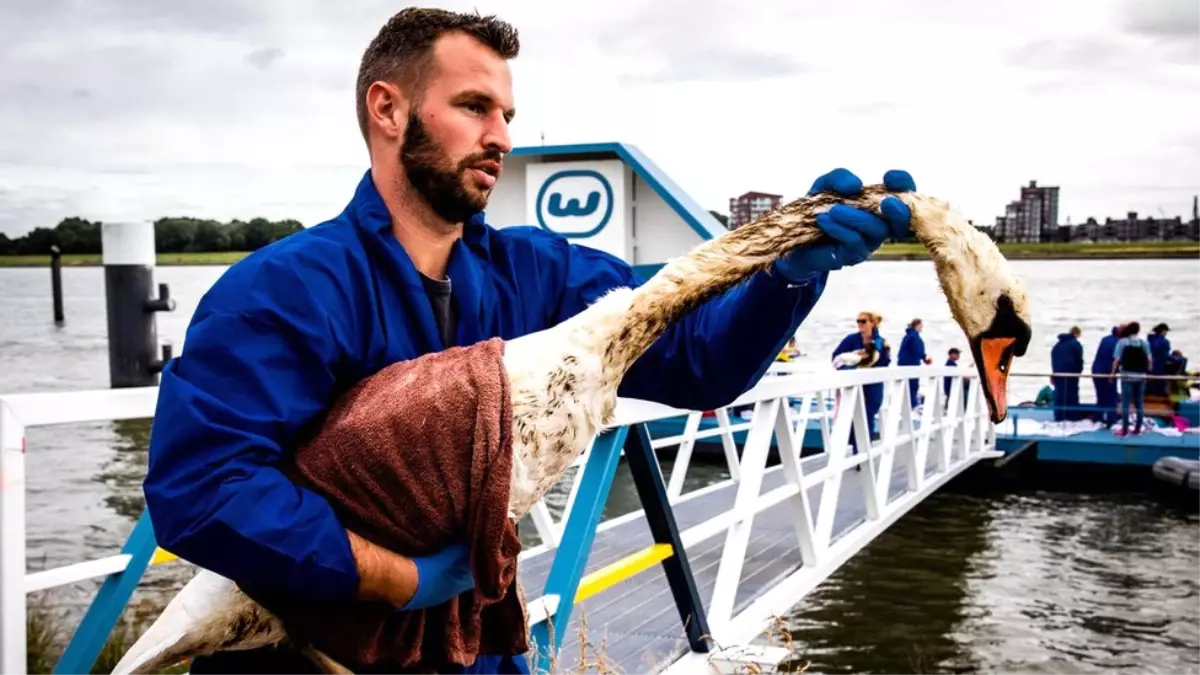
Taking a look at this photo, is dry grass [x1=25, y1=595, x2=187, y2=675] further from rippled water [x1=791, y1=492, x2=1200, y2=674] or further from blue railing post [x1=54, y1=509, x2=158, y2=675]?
rippled water [x1=791, y1=492, x2=1200, y2=674]

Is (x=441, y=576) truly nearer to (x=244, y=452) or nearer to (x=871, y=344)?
(x=244, y=452)

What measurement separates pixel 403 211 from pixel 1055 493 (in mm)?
16314

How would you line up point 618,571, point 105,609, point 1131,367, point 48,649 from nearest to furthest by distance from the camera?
point 105,609 < point 618,571 < point 48,649 < point 1131,367

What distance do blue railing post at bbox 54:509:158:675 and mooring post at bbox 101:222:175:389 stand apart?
447 inches

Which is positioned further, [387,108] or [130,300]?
[130,300]

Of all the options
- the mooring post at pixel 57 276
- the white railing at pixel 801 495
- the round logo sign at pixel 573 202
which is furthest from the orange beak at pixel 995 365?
the mooring post at pixel 57 276

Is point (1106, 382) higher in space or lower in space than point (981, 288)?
lower

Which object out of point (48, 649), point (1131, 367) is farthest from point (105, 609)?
point (1131, 367)

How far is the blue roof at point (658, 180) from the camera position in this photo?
34.1 feet

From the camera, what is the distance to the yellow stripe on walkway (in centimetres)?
392

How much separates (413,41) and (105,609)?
156 centimetres

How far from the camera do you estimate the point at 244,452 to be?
1.74 metres

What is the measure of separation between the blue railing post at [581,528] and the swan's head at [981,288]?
148cm

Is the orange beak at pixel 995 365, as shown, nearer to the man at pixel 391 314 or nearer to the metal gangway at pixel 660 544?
the man at pixel 391 314
